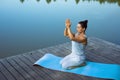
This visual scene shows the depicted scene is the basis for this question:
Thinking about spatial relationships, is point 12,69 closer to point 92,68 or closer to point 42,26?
point 92,68

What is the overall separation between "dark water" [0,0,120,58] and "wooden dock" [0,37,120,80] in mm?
2018

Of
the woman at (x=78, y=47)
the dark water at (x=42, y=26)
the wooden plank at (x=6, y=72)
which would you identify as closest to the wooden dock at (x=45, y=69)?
the wooden plank at (x=6, y=72)

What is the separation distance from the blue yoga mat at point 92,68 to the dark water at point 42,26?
2.73 meters

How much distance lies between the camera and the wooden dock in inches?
196

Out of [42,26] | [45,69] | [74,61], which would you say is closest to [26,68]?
[45,69]

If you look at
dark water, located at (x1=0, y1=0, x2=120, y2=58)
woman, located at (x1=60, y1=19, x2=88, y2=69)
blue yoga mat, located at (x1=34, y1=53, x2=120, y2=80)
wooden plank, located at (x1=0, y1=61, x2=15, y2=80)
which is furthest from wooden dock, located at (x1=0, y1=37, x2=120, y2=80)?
dark water, located at (x1=0, y1=0, x2=120, y2=58)

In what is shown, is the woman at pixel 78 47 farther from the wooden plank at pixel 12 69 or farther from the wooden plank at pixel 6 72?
the wooden plank at pixel 6 72

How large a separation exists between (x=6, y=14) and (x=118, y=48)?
8.48 meters

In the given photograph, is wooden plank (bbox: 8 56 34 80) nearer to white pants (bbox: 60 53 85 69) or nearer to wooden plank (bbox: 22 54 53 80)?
wooden plank (bbox: 22 54 53 80)

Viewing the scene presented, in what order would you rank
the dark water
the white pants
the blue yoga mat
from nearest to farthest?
the blue yoga mat, the white pants, the dark water

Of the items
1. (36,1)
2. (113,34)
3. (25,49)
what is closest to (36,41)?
(25,49)

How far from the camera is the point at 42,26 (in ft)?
36.1

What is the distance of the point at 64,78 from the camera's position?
485 centimetres

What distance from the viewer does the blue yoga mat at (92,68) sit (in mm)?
4880
